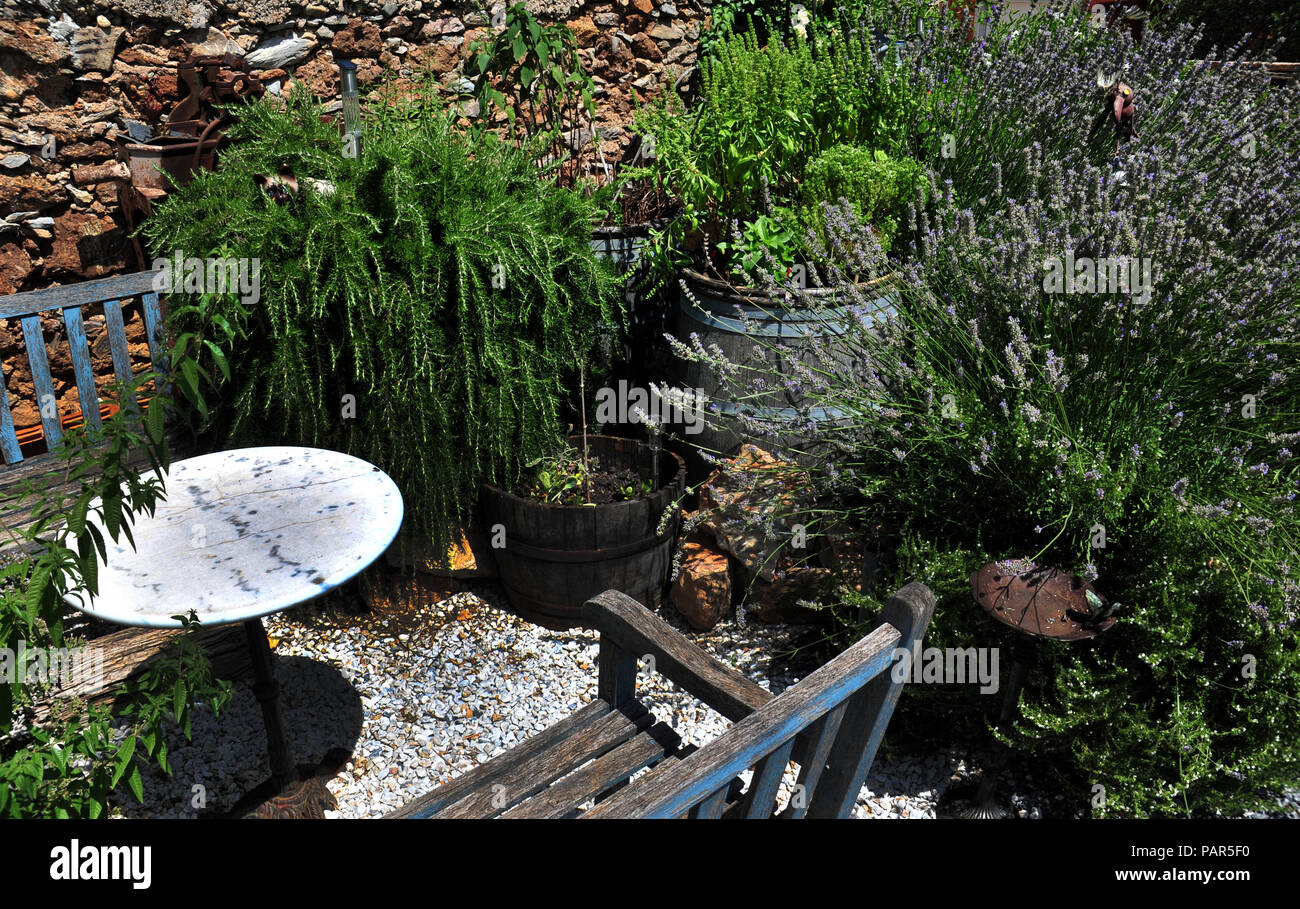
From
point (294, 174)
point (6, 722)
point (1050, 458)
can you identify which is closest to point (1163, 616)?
point (1050, 458)

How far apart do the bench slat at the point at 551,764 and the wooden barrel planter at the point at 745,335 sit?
1.31 m

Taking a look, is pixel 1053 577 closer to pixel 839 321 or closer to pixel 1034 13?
pixel 839 321

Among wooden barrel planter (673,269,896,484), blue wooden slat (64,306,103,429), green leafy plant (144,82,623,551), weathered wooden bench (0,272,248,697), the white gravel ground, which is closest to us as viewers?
the white gravel ground

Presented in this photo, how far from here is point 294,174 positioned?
332cm

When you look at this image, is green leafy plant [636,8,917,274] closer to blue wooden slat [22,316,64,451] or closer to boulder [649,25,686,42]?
boulder [649,25,686,42]

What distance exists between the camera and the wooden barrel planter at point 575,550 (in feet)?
11.3

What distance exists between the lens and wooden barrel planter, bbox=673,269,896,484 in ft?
11.4

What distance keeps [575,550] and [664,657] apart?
53.1 inches

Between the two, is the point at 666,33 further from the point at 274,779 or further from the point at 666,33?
the point at 274,779

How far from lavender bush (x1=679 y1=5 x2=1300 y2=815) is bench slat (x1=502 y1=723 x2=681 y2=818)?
36.4 inches

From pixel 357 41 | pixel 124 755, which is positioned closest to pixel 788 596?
pixel 124 755

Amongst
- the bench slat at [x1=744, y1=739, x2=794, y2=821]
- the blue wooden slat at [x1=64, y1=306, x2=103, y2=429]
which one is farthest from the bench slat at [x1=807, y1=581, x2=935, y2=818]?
the blue wooden slat at [x1=64, y1=306, x2=103, y2=429]

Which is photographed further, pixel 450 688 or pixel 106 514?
pixel 450 688

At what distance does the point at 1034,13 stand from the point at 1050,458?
3.45 m
